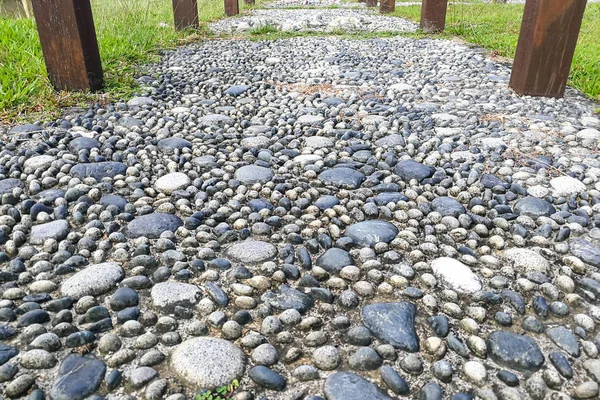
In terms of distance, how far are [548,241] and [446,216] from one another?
361mm

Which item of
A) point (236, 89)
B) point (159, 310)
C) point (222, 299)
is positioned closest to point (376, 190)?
point (222, 299)

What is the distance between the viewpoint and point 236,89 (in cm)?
341

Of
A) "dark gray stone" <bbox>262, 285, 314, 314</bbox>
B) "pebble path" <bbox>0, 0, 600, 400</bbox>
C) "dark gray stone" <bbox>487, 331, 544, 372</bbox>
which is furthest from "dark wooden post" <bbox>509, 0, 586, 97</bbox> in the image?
"dark gray stone" <bbox>262, 285, 314, 314</bbox>

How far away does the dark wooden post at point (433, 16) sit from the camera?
19.0 ft

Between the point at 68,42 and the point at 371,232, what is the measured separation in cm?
247

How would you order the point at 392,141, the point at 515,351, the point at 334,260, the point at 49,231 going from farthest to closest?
the point at 392,141 → the point at 49,231 → the point at 334,260 → the point at 515,351

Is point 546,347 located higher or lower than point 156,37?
lower

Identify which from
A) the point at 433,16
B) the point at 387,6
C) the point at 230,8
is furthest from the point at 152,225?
the point at 387,6

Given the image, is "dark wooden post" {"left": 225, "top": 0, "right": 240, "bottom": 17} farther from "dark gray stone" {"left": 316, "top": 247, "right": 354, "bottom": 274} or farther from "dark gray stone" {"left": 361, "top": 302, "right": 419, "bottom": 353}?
"dark gray stone" {"left": 361, "top": 302, "right": 419, "bottom": 353}

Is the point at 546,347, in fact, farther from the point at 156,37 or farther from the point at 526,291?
the point at 156,37

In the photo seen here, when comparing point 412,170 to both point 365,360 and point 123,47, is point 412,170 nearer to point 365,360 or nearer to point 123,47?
point 365,360

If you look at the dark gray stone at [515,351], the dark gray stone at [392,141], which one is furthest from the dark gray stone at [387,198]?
the dark gray stone at [515,351]

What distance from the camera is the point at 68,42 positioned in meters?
2.90

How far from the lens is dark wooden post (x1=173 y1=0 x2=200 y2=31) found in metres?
5.57
